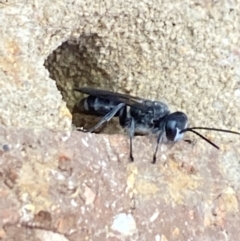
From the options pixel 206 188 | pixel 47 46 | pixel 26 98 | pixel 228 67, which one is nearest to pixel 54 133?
pixel 26 98

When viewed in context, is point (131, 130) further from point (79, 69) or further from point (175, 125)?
point (79, 69)

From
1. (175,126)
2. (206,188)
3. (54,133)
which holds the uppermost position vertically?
(54,133)

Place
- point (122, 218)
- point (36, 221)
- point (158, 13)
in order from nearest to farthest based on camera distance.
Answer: point (36, 221), point (122, 218), point (158, 13)

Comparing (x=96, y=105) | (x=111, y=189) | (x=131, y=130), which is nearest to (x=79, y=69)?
(x=96, y=105)

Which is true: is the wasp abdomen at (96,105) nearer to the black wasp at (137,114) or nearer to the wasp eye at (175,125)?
the black wasp at (137,114)

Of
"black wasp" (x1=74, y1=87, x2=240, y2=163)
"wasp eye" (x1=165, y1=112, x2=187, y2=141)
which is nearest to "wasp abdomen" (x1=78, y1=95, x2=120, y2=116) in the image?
"black wasp" (x1=74, y1=87, x2=240, y2=163)

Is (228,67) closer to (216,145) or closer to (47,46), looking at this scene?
(216,145)

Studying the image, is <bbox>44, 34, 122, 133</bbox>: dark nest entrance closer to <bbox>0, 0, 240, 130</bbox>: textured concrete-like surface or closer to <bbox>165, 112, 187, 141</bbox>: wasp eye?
<bbox>0, 0, 240, 130</bbox>: textured concrete-like surface
